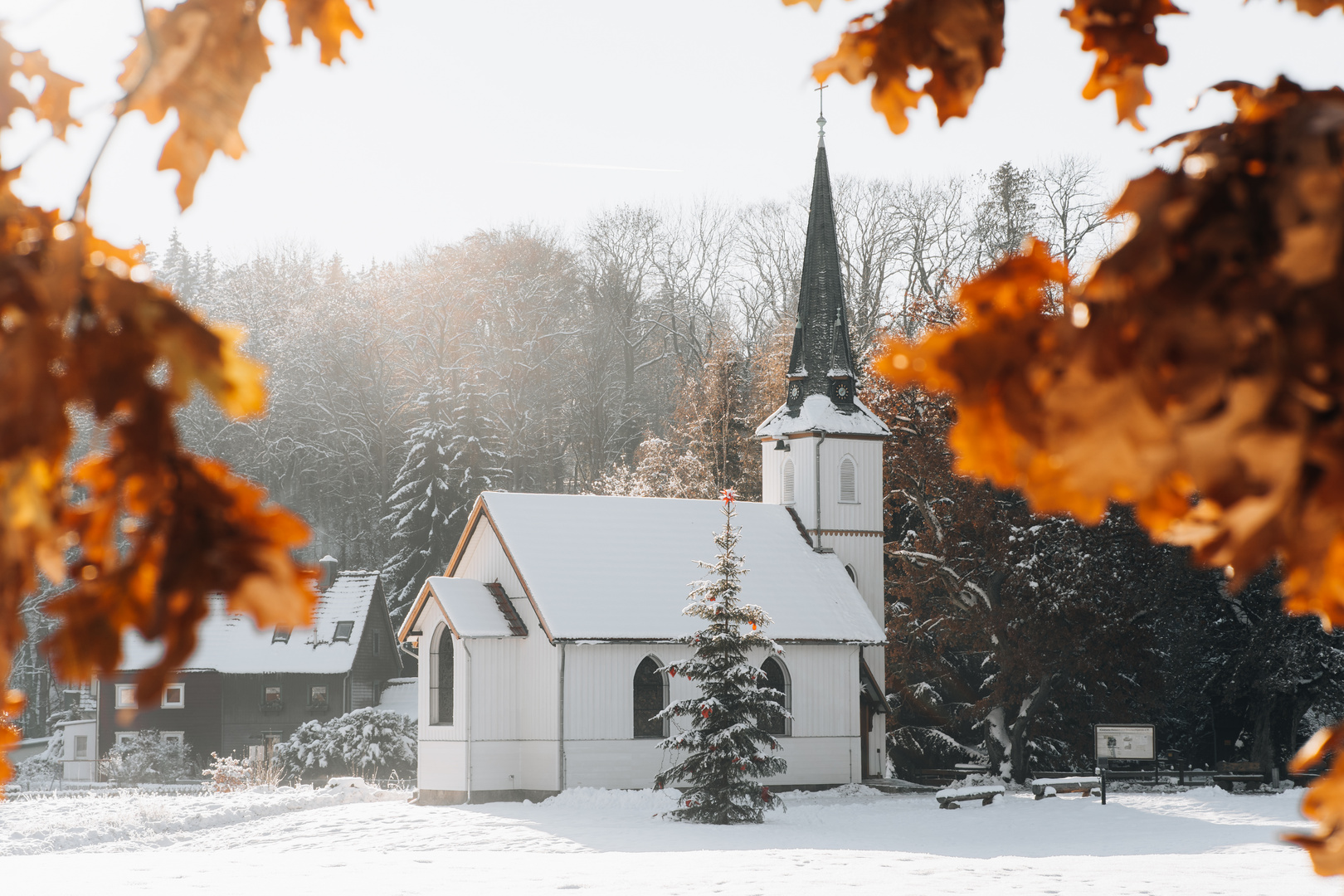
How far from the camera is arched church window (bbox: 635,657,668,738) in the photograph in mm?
25484

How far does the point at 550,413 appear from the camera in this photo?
52.5m

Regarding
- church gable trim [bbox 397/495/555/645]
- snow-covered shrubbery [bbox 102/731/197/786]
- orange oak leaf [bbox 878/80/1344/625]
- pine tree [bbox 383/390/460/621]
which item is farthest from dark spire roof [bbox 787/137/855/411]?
orange oak leaf [bbox 878/80/1344/625]

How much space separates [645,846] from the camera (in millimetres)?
17562

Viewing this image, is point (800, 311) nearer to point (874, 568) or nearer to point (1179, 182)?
point (874, 568)

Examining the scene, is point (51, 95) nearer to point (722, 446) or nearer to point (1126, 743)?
point (1126, 743)

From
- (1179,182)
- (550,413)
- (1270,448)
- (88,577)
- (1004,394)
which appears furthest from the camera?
(550,413)

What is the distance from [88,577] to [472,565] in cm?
2724

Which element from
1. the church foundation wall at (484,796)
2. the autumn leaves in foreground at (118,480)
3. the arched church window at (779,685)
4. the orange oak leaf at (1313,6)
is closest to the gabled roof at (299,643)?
the church foundation wall at (484,796)

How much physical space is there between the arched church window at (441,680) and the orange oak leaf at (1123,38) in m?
24.7

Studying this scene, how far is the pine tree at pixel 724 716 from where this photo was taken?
21.1m

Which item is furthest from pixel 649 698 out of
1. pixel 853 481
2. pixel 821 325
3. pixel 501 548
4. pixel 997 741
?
pixel 821 325

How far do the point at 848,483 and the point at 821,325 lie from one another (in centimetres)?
397

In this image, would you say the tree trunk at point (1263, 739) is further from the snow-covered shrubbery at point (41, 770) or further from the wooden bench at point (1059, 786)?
the snow-covered shrubbery at point (41, 770)

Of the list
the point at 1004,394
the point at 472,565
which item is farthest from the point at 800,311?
the point at 1004,394
